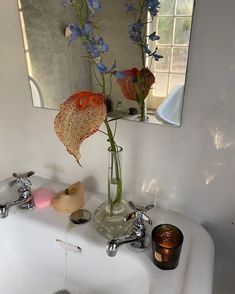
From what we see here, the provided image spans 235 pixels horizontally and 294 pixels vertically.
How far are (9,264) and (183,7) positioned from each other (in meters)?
0.81

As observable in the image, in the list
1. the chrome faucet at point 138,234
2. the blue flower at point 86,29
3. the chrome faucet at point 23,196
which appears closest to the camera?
the blue flower at point 86,29

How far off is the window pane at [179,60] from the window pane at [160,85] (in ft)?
0.10

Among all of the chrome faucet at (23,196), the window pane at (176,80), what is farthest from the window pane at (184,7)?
the chrome faucet at (23,196)

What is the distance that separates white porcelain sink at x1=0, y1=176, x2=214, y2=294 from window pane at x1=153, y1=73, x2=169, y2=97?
33 cm

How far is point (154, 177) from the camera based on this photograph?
695 mm

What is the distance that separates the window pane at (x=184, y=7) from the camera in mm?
512

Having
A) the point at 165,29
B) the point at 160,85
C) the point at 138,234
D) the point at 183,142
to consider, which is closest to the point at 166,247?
the point at 138,234

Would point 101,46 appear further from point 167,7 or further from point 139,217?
point 139,217

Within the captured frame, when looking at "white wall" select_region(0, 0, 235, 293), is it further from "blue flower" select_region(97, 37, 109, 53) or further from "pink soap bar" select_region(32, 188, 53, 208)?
"blue flower" select_region(97, 37, 109, 53)

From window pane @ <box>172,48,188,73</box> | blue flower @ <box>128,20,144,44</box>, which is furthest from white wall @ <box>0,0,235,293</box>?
blue flower @ <box>128,20,144,44</box>

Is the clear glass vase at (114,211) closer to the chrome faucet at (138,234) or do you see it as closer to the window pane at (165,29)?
the chrome faucet at (138,234)

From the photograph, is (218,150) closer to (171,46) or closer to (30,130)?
(171,46)

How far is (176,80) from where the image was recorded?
0.57m

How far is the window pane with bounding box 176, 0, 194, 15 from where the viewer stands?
0.51m
